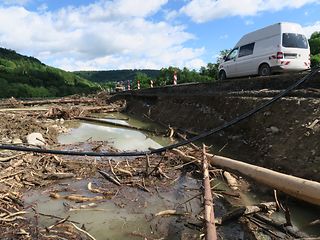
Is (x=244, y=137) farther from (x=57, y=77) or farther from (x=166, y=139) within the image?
(x=57, y=77)

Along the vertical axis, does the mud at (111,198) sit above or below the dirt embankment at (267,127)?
below

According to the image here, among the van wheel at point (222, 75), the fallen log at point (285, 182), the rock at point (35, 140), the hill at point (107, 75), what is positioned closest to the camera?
the fallen log at point (285, 182)

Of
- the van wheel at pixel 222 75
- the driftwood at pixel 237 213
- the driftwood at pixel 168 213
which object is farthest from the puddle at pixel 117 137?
the driftwood at pixel 237 213

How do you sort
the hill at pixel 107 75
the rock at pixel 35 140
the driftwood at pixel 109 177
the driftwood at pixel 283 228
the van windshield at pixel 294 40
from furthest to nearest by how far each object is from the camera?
the hill at pixel 107 75 → the van windshield at pixel 294 40 → the rock at pixel 35 140 → the driftwood at pixel 109 177 → the driftwood at pixel 283 228

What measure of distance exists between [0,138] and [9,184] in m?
5.40

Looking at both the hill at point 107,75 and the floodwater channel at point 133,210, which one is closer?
the floodwater channel at point 133,210

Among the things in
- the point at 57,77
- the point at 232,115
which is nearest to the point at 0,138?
the point at 232,115

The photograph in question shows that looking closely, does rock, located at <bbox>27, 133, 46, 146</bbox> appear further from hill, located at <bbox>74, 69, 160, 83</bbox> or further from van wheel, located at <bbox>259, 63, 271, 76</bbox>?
hill, located at <bbox>74, 69, 160, 83</bbox>

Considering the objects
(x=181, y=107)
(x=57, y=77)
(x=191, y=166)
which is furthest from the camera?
(x=57, y=77)

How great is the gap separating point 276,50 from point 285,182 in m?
9.65

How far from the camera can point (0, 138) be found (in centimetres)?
1216

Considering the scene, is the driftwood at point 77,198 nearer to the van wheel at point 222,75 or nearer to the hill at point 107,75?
the van wheel at point 222,75

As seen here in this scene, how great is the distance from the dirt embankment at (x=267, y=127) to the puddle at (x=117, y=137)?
169 cm

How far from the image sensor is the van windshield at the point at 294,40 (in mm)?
14758
